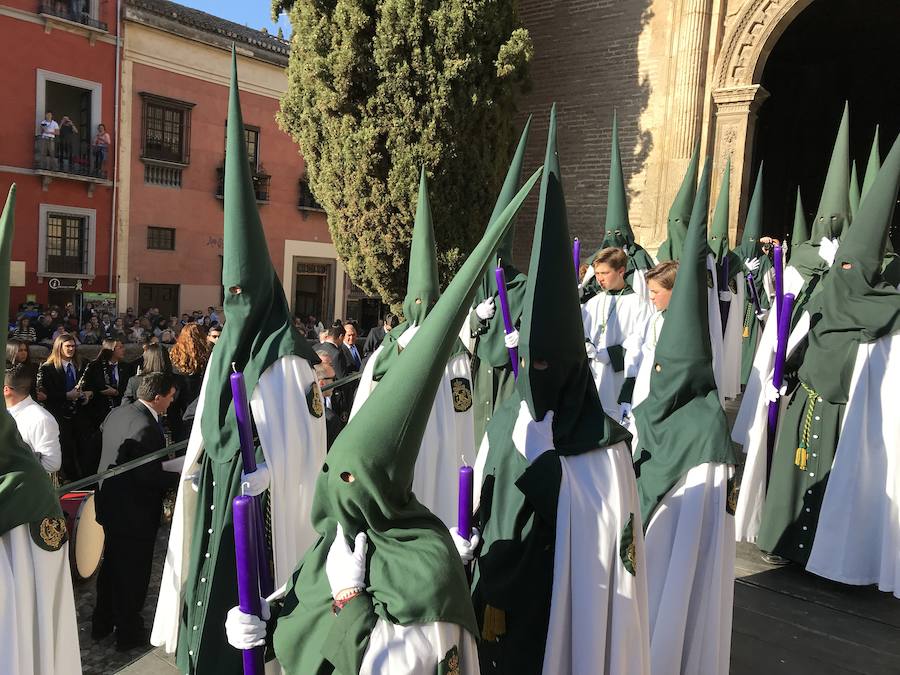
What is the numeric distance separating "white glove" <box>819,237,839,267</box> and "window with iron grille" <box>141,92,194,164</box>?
63.0ft

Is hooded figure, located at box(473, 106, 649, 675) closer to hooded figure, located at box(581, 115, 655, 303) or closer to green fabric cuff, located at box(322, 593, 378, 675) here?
green fabric cuff, located at box(322, 593, 378, 675)

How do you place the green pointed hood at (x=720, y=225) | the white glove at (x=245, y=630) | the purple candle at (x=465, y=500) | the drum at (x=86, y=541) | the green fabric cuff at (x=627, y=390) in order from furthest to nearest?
the green pointed hood at (x=720, y=225) → the green fabric cuff at (x=627, y=390) → the drum at (x=86, y=541) → the purple candle at (x=465, y=500) → the white glove at (x=245, y=630)

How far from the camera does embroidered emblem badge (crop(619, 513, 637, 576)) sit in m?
2.66

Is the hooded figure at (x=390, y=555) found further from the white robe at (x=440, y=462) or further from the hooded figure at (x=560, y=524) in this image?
the white robe at (x=440, y=462)

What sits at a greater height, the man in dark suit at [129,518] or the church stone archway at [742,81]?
the church stone archway at [742,81]

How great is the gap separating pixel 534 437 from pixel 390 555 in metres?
0.90

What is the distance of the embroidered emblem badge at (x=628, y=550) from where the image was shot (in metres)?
2.66

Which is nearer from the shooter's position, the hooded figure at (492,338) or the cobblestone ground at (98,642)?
the cobblestone ground at (98,642)

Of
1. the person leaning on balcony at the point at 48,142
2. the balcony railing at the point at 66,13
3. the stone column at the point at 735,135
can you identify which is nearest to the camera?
the stone column at the point at 735,135

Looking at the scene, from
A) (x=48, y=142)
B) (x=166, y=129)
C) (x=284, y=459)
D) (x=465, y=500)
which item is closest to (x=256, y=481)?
(x=284, y=459)

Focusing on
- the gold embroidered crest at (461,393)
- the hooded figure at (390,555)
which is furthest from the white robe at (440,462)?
the hooded figure at (390,555)

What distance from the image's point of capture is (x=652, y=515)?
11.4ft

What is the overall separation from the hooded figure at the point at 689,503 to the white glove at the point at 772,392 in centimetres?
232

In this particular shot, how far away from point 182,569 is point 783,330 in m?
4.33
